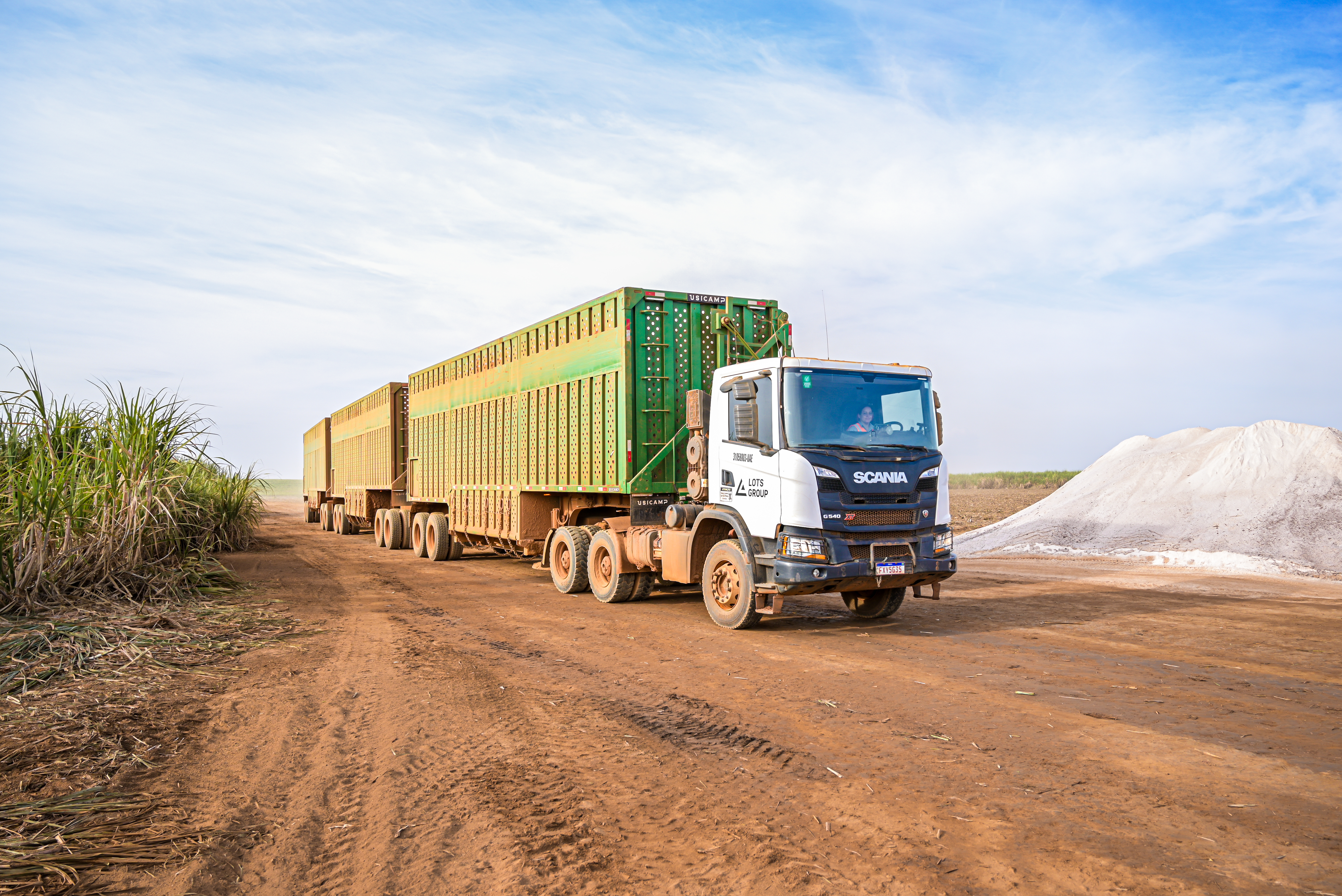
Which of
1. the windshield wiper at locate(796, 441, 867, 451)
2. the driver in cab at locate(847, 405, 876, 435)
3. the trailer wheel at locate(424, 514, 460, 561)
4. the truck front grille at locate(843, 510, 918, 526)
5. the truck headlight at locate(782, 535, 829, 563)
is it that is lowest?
the trailer wheel at locate(424, 514, 460, 561)

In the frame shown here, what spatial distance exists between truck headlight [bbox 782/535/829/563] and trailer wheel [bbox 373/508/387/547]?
16108 mm

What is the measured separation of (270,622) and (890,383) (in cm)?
742

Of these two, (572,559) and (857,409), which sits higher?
(857,409)

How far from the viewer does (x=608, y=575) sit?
11586mm

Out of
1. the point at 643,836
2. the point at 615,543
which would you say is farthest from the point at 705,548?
the point at 643,836

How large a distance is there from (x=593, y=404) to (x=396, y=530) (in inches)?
462

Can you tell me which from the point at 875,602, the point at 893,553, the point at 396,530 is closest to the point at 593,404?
the point at 875,602

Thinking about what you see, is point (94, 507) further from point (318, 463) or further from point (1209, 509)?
point (318, 463)

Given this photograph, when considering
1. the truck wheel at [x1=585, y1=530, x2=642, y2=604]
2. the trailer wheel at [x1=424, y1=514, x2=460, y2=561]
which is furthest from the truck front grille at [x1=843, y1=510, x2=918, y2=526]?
the trailer wheel at [x1=424, y1=514, x2=460, y2=561]

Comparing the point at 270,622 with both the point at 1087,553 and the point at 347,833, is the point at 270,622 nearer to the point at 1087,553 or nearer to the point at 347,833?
the point at 347,833

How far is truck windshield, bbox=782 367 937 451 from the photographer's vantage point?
27.8 feet

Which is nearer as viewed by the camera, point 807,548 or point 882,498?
point 807,548

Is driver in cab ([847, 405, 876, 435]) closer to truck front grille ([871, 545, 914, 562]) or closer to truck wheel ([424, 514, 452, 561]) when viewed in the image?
truck front grille ([871, 545, 914, 562])

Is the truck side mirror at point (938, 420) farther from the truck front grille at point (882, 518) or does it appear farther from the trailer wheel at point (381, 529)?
the trailer wheel at point (381, 529)
